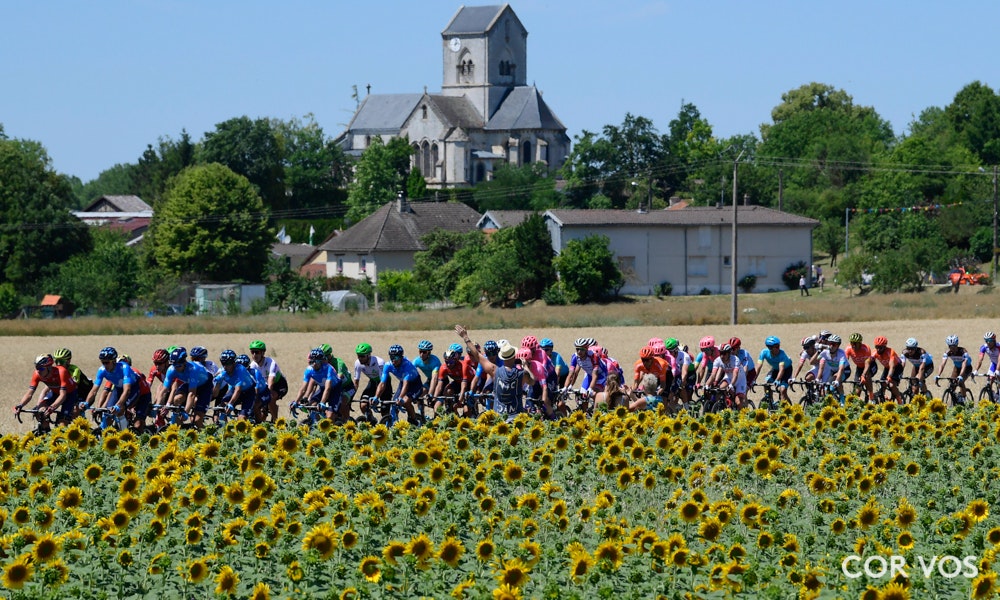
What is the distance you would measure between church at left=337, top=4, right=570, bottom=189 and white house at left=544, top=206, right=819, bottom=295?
211 ft

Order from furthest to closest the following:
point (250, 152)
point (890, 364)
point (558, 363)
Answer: point (250, 152) < point (890, 364) < point (558, 363)

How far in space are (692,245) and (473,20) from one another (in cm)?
8306

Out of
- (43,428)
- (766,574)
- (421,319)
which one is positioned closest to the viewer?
(766,574)

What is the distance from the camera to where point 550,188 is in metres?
132

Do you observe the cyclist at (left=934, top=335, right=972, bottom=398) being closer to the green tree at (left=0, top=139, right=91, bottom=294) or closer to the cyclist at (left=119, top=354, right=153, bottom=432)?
the cyclist at (left=119, top=354, right=153, bottom=432)

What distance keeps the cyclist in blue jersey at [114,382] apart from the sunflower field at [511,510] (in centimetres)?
353

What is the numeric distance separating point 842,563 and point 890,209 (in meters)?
86.5

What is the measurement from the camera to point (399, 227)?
338 feet

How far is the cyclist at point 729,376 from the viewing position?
2188 centimetres

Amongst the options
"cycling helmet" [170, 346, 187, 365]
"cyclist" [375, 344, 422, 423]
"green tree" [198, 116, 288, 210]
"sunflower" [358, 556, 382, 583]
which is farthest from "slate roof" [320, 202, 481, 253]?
"sunflower" [358, 556, 382, 583]

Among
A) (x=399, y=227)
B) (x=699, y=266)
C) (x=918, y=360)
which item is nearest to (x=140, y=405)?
(x=918, y=360)

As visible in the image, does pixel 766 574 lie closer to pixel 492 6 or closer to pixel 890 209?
pixel 890 209

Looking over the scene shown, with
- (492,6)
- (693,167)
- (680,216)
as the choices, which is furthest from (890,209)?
(492,6)

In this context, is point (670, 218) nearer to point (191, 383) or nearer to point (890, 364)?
point (890, 364)
